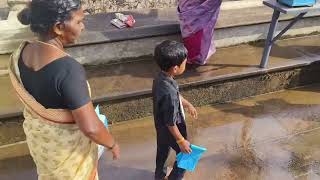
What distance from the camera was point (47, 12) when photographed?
1.77m

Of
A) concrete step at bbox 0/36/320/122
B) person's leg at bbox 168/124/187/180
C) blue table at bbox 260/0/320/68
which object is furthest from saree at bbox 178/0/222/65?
person's leg at bbox 168/124/187/180

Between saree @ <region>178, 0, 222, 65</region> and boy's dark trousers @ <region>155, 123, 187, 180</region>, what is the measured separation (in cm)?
174

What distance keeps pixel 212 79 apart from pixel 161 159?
163cm

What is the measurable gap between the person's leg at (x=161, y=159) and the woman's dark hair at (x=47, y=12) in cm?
138

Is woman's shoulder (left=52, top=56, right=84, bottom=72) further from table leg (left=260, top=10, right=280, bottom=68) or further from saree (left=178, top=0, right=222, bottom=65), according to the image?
table leg (left=260, top=10, right=280, bottom=68)

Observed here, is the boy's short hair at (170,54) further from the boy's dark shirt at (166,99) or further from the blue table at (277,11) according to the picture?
the blue table at (277,11)

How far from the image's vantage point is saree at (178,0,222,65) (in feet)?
13.5

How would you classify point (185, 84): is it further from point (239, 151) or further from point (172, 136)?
point (172, 136)

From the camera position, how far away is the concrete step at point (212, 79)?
3936 mm

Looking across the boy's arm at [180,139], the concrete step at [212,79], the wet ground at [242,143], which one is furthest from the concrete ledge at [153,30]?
the boy's arm at [180,139]

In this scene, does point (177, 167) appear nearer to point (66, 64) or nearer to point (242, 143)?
point (242, 143)

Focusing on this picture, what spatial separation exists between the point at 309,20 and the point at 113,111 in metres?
3.42

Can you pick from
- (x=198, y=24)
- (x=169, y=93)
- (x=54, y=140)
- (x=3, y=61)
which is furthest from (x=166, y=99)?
(x=3, y=61)

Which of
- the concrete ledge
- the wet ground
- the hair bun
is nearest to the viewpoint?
the hair bun
